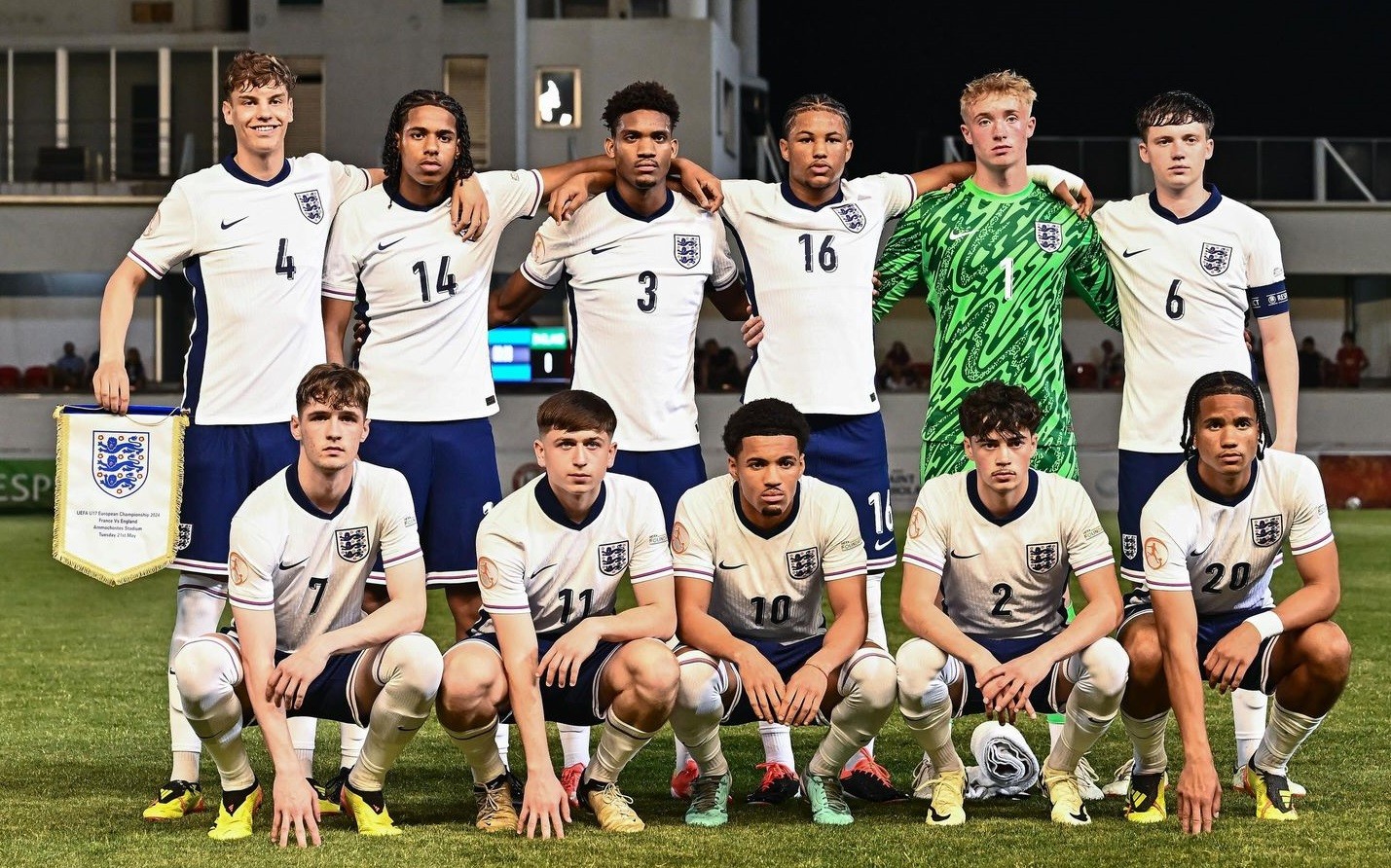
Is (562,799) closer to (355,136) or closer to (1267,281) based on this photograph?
(1267,281)

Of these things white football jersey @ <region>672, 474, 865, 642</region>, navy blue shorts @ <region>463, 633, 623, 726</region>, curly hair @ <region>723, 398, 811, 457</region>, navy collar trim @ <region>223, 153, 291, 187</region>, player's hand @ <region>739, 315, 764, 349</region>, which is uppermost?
navy collar trim @ <region>223, 153, 291, 187</region>

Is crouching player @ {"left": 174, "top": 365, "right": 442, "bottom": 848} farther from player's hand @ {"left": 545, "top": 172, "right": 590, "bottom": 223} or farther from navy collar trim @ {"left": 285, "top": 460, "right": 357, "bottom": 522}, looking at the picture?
player's hand @ {"left": 545, "top": 172, "right": 590, "bottom": 223}

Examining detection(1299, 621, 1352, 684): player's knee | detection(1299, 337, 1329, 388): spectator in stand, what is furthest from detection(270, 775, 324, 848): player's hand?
detection(1299, 337, 1329, 388): spectator in stand

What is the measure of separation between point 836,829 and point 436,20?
19531 millimetres

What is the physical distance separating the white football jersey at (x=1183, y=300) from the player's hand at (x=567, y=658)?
5.96 ft

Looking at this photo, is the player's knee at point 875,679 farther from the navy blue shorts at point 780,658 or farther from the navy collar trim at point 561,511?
the navy collar trim at point 561,511

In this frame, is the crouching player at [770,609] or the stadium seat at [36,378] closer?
the crouching player at [770,609]

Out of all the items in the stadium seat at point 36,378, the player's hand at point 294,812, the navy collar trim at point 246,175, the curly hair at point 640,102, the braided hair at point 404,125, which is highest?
the curly hair at point 640,102

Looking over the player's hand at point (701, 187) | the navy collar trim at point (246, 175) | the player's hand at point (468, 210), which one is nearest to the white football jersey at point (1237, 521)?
the player's hand at point (701, 187)

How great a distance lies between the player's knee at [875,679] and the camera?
169 inches

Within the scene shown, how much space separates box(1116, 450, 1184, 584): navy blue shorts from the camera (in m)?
4.95

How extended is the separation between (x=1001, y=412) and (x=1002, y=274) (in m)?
0.88

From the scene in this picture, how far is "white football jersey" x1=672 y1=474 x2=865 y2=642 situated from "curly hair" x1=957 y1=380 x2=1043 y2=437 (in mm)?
420

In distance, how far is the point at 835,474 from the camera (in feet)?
16.6
